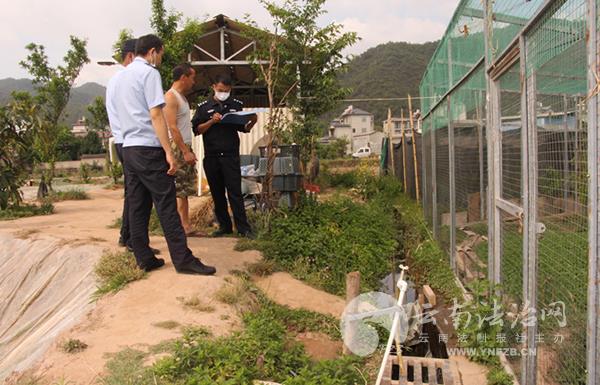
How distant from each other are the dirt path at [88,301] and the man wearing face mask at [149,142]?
393 mm

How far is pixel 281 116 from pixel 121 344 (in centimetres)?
418

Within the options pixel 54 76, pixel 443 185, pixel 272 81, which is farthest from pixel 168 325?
pixel 54 76

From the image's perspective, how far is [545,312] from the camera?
2852mm

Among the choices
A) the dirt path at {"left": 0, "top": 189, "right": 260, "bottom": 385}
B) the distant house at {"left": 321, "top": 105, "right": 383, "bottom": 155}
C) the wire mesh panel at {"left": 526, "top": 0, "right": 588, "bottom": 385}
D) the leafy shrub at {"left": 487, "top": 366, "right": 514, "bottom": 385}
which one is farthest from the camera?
the distant house at {"left": 321, "top": 105, "right": 383, "bottom": 155}

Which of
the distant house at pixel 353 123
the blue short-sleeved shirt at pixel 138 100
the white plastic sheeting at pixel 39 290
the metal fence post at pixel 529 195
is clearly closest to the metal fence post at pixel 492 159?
the metal fence post at pixel 529 195

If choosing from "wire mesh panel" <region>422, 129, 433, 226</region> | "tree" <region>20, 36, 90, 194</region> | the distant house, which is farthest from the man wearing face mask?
the distant house

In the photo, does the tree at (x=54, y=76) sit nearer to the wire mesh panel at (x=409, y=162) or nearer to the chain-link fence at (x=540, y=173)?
the wire mesh panel at (x=409, y=162)

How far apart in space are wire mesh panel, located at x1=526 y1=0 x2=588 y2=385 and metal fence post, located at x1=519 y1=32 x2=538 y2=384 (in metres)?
0.06

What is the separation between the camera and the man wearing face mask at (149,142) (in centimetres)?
413

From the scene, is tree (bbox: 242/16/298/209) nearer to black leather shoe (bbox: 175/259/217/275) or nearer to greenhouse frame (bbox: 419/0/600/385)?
black leather shoe (bbox: 175/259/217/275)

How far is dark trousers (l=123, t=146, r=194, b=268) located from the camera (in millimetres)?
4184

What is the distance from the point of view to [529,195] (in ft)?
9.11

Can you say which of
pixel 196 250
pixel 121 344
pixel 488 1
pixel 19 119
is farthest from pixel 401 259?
pixel 19 119

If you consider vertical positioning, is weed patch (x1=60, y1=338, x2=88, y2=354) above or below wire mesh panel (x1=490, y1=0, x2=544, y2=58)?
below
